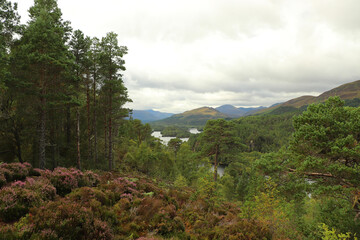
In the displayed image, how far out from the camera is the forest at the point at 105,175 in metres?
5.71

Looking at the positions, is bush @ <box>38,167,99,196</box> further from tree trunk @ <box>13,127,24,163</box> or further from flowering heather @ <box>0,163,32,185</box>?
tree trunk @ <box>13,127,24,163</box>

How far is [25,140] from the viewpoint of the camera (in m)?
13.9

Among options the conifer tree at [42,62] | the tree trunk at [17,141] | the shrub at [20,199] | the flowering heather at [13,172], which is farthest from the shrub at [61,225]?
the tree trunk at [17,141]

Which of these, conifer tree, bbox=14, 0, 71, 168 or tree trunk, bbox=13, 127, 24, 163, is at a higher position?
conifer tree, bbox=14, 0, 71, 168

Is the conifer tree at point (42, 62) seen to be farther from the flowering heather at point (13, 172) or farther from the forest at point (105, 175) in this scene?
the flowering heather at point (13, 172)

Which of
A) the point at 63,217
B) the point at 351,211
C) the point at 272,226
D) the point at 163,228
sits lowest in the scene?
the point at 351,211

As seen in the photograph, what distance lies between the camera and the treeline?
11094 millimetres

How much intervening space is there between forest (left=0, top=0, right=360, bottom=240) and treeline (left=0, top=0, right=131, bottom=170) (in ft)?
0.27

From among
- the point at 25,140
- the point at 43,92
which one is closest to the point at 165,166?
the point at 25,140

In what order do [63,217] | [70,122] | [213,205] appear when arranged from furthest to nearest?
1. [70,122]
2. [213,205]
3. [63,217]

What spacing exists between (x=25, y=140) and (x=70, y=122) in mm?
4642

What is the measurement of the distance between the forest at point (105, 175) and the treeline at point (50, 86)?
0.08 meters

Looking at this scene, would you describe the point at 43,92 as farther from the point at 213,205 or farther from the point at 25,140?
the point at 213,205

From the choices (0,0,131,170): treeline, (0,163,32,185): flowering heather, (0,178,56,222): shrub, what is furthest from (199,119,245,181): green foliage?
(0,178,56,222): shrub
